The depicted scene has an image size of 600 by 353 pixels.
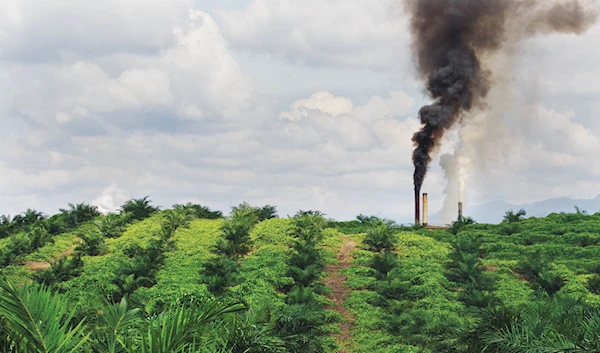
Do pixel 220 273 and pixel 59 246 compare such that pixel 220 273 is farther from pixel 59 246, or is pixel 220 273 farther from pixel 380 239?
pixel 59 246

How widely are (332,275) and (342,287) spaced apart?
961mm

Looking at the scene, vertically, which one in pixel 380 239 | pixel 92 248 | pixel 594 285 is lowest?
pixel 594 285

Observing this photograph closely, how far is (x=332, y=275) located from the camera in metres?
21.9

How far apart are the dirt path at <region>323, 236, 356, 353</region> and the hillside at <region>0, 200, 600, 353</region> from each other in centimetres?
5

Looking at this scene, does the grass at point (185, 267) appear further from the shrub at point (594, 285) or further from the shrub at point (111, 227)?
the shrub at point (594, 285)

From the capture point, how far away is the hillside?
12828 millimetres

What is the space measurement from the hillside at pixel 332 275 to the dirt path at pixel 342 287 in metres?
0.05

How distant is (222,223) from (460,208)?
19.3 meters

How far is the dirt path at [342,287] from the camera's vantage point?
17.9 metres

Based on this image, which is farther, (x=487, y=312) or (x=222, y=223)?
(x=222, y=223)

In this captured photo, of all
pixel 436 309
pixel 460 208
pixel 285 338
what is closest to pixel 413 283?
pixel 436 309

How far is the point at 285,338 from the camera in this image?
1425cm

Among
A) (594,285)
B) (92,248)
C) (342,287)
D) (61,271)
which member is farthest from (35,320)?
(92,248)

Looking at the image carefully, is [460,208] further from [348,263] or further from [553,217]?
[348,263]
